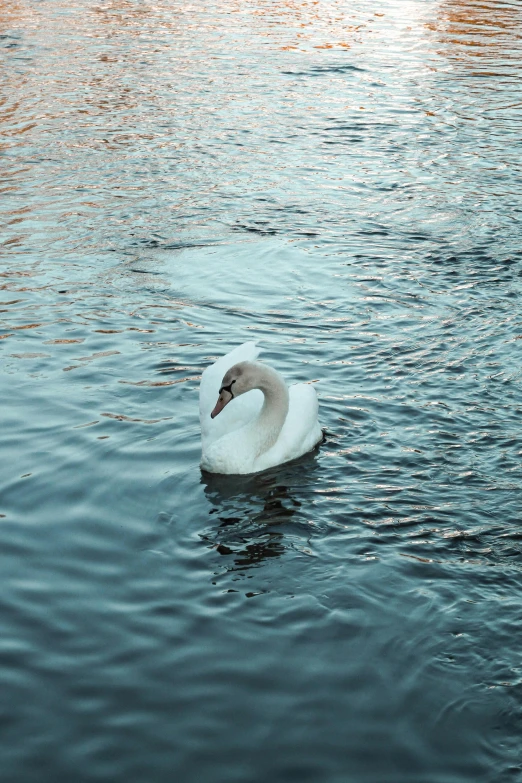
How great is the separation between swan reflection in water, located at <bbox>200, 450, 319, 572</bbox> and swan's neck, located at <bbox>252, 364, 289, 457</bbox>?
0.25 meters

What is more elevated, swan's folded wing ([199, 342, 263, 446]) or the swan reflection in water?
swan's folded wing ([199, 342, 263, 446])

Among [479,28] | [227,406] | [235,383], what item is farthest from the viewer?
[479,28]

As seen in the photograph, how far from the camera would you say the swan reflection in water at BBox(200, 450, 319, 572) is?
6.98m

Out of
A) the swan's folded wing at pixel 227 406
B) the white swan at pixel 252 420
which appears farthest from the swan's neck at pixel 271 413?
the swan's folded wing at pixel 227 406

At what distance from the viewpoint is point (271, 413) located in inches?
314

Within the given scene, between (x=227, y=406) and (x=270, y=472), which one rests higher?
(x=227, y=406)

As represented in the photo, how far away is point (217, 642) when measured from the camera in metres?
5.94

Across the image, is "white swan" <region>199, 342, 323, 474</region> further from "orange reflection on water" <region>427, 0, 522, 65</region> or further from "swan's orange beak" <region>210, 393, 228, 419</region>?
"orange reflection on water" <region>427, 0, 522, 65</region>

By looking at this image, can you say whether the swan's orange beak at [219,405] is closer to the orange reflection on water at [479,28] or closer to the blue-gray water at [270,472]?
the blue-gray water at [270,472]

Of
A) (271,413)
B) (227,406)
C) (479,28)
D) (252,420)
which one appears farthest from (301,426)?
(479,28)

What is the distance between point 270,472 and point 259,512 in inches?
24.4

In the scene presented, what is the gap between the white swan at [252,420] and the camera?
7828 mm

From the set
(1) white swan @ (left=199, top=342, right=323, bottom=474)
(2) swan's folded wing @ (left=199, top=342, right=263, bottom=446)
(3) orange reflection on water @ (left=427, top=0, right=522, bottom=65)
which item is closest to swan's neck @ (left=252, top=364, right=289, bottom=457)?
(1) white swan @ (left=199, top=342, right=323, bottom=474)

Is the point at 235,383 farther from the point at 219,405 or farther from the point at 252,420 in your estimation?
the point at 252,420
